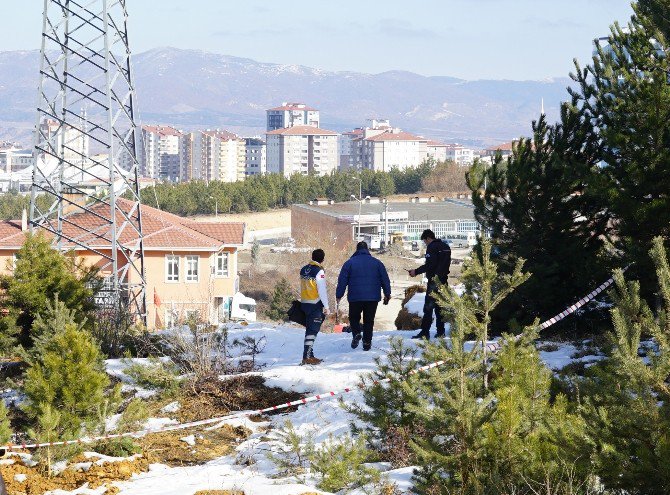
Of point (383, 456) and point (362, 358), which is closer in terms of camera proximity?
point (383, 456)

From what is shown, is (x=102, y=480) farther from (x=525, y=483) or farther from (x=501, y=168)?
(x=501, y=168)

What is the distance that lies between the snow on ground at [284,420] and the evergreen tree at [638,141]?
151 cm

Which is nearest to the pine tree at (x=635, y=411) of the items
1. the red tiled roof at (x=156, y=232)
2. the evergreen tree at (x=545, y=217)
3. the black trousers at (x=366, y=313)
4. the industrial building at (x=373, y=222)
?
the black trousers at (x=366, y=313)

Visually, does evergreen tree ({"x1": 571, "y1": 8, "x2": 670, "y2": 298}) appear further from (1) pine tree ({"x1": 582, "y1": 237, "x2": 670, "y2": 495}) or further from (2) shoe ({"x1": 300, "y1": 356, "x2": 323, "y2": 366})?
(1) pine tree ({"x1": 582, "y1": 237, "x2": 670, "y2": 495})

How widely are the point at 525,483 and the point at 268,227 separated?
107m

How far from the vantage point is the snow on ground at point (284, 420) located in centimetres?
743

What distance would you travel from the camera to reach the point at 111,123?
2338 cm

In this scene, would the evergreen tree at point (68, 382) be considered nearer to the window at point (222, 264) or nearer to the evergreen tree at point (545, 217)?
the evergreen tree at point (545, 217)

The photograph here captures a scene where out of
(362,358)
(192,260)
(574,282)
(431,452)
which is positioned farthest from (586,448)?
(192,260)

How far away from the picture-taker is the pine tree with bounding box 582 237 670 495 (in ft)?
17.3

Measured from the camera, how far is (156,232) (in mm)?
43250

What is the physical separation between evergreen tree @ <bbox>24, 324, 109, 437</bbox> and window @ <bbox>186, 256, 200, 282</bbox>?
34.0 m

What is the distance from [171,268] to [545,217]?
3082 cm

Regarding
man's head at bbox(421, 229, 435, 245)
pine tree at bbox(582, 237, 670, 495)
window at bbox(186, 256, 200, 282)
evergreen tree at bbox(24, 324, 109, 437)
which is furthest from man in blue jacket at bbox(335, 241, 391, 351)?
window at bbox(186, 256, 200, 282)
